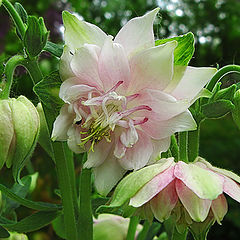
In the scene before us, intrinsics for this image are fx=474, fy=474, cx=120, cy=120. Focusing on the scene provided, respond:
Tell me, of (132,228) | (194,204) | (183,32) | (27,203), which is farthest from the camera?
(183,32)

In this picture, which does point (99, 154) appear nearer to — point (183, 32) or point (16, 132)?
point (16, 132)

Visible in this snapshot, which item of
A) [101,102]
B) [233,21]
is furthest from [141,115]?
[233,21]

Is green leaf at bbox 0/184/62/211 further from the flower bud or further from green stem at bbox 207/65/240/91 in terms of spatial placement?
green stem at bbox 207/65/240/91

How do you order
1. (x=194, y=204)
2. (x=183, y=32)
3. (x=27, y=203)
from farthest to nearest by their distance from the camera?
1. (x=183, y=32)
2. (x=27, y=203)
3. (x=194, y=204)

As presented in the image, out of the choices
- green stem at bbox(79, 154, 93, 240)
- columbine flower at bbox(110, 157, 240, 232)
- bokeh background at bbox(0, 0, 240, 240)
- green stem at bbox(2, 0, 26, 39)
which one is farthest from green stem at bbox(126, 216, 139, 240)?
bokeh background at bbox(0, 0, 240, 240)

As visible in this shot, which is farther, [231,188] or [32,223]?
[32,223]

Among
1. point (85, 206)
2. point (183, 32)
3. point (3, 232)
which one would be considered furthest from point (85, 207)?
point (183, 32)

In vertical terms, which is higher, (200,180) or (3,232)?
(200,180)

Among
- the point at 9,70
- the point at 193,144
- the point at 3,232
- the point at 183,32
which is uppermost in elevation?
the point at 9,70
